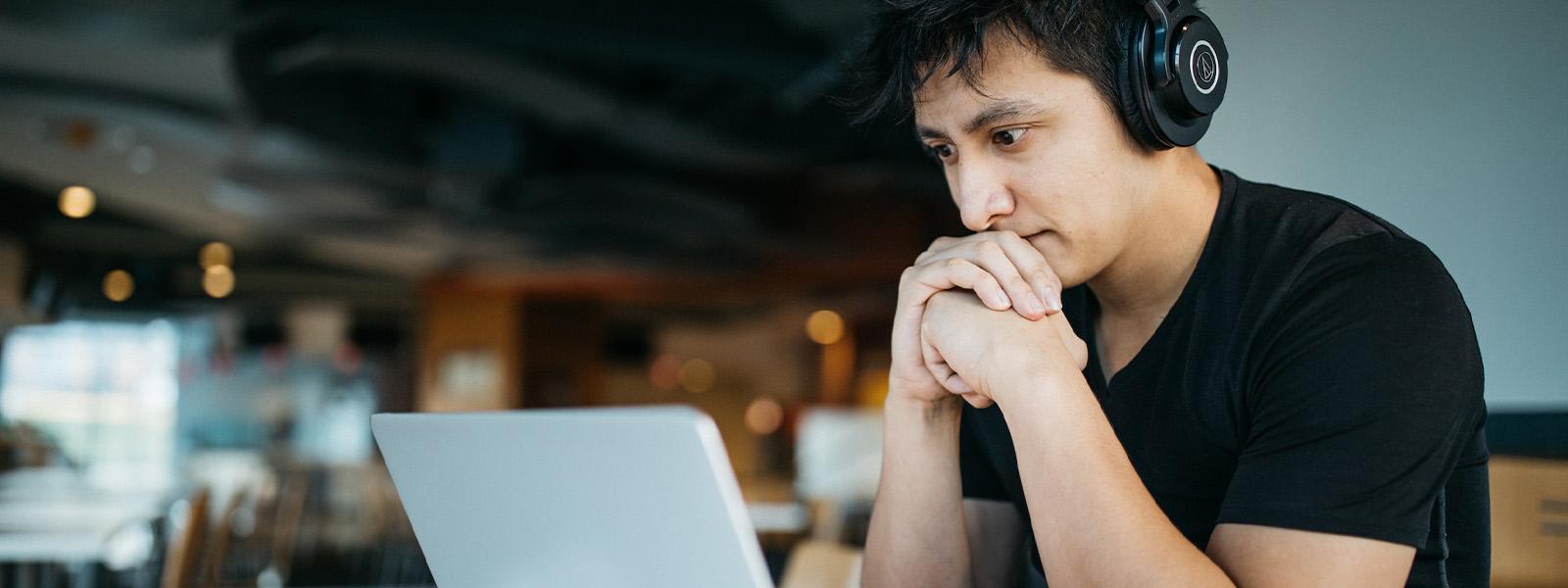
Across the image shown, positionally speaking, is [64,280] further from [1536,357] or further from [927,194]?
[1536,357]

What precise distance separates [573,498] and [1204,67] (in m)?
0.71

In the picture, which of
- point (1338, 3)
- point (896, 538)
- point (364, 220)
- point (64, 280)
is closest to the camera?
point (896, 538)

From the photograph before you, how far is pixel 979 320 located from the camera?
994 millimetres

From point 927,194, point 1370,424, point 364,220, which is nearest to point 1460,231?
point 1370,424

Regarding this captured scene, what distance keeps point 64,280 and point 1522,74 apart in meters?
10.7

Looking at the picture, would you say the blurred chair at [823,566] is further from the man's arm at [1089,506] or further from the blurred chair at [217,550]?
the blurred chair at [217,550]

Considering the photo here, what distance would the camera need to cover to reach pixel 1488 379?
60.3 inches

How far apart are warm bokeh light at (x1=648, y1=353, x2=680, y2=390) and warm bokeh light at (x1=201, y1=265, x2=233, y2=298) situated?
6166mm

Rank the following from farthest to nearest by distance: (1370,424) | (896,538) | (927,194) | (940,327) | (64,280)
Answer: (64,280)
(927,194)
(896,538)
(940,327)
(1370,424)

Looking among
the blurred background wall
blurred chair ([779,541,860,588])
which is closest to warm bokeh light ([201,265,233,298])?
blurred chair ([779,541,860,588])

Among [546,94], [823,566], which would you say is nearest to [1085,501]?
[823,566]

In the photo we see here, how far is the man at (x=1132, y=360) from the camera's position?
863mm

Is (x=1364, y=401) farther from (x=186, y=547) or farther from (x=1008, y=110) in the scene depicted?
(x=186, y=547)

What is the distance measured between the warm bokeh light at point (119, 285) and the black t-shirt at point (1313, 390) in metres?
10.8
